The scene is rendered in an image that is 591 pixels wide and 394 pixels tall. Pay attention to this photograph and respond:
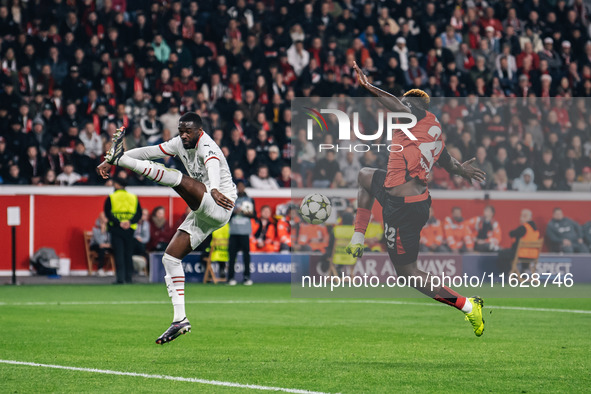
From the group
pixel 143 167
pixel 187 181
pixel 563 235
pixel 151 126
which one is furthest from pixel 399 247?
pixel 151 126

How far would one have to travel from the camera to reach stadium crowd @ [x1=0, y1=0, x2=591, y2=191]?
65.5 ft

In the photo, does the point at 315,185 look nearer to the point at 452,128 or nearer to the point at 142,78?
the point at 452,128

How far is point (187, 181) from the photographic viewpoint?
10.3 meters

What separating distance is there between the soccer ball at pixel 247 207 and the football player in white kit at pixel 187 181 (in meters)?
9.65

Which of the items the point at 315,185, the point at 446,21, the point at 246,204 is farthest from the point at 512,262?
the point at 446,21

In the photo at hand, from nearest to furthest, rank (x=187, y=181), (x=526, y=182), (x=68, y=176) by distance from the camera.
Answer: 1. (x=187, y=181)
2. (x=526, y=182)
3. (x=68, y=176)

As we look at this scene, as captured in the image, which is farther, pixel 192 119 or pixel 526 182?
pixel 526 182

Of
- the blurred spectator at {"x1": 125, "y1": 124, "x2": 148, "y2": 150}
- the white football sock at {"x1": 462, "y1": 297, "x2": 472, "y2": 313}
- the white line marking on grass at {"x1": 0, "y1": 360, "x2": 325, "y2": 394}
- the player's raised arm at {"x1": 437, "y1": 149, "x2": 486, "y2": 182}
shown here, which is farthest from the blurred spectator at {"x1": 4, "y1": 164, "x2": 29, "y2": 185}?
the white football sock at {"x1": 462, "y1": 297, "x2": 472, "y2": 313}

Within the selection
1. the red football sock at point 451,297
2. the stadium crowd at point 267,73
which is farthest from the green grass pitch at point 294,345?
the stadium crowd at point 267,73

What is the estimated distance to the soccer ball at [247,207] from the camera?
20.7m

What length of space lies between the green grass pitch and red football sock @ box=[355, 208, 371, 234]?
124cm

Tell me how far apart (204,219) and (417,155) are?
252 cm

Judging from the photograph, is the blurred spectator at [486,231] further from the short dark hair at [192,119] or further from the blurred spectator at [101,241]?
the blurred spectator at [101,241]

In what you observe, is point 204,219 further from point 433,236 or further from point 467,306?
point 433,236
